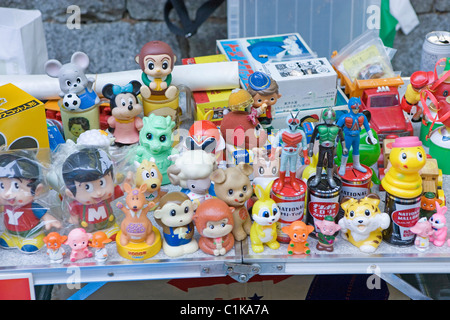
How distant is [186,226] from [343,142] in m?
0.48

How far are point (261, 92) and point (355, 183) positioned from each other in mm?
399

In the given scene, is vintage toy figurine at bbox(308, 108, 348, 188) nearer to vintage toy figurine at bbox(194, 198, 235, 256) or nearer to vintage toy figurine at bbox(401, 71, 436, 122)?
vintage toy figurine at bbox(194, 198, 235, 256)

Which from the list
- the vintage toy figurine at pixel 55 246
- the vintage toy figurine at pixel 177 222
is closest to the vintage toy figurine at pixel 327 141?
the vintage toy figurine at pixel 177 222

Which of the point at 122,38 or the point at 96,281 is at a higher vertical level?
the point at 122,38

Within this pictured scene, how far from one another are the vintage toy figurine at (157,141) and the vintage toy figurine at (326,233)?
0.49m

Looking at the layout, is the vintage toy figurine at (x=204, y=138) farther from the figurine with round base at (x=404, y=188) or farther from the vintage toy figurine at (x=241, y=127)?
the figurine with round base at (x=404, y=188)

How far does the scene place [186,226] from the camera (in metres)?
1.56

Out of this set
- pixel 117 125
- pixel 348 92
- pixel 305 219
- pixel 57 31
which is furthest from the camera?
pixel 57 31

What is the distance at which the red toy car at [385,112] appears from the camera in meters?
1.91

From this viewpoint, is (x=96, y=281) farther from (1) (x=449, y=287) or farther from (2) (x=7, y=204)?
(1) (x=449, y=287)

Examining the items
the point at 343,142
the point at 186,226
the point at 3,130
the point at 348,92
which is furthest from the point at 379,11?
the point at 3,130

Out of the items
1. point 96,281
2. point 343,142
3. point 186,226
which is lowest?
point 96,281

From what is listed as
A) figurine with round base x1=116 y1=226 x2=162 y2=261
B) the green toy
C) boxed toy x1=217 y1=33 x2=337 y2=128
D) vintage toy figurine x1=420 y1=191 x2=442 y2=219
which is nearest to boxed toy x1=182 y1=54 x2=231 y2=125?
boxed toy x1=217 y1=33 x2=337 y2=128

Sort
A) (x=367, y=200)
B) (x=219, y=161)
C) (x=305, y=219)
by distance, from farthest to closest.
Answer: (x=219, y=161) → (x=305, y=219) → (x=367, y=200)
